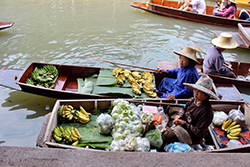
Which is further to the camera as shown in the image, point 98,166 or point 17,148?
point 17,148

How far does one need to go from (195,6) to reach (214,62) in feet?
20.5

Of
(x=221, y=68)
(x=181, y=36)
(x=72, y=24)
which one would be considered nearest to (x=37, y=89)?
(x=221, y=68)

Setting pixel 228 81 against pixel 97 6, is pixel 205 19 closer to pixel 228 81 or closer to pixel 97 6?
pixel 228 81

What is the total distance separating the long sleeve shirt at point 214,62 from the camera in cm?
496

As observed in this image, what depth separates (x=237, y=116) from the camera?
3.69 m

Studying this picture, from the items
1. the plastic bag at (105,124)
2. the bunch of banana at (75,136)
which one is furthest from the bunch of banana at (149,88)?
the bunch of banana at (75,136)

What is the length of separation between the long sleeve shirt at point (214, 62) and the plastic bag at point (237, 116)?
1637 millimetres

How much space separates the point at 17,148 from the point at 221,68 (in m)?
5.37

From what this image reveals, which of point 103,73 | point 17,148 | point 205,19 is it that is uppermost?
point 205,19

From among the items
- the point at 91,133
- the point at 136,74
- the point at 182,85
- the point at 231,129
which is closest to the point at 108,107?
the point at 91,133

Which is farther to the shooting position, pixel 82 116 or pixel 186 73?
pixel 186 73

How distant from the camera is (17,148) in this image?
6.60 feet

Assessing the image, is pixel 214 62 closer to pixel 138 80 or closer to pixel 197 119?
pixel 138 80

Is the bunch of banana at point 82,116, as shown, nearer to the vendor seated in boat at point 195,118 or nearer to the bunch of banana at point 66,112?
the bunch of banana at point 66,112
